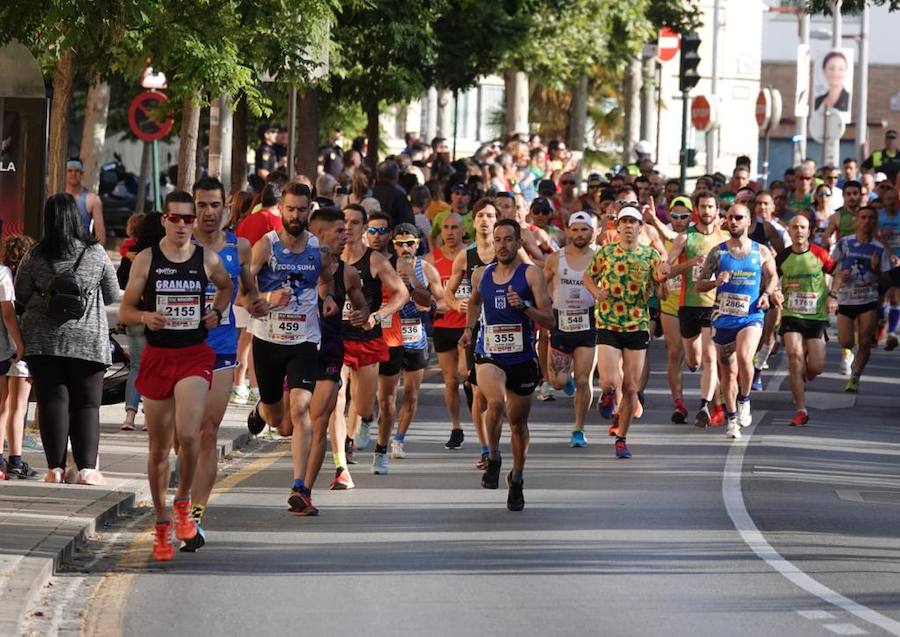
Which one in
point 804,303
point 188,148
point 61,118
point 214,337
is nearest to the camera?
point 214,337

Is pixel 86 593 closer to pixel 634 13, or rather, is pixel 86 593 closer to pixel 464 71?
pixel 464 71

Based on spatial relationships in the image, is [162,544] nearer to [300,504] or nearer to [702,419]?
[300,504]

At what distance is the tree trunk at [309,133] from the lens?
92.8 ft

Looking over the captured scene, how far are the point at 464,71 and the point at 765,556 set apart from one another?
2223 cm

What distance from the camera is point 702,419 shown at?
19.2m

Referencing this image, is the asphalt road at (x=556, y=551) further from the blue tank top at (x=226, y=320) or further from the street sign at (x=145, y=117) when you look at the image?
the street sign at (x=145, y=117)

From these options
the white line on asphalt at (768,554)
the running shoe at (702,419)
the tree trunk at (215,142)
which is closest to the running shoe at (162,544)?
the white line on asphalt at (768,554)

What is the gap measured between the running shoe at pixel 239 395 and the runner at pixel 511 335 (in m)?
5.65

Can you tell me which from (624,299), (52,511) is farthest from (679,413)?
(52,511)

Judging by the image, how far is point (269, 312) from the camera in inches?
519

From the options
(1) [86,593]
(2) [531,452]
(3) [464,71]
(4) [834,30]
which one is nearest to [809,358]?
(2) [531,452]

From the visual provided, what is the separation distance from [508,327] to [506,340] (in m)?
0.08

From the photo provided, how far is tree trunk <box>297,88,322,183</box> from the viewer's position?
28.3 meters

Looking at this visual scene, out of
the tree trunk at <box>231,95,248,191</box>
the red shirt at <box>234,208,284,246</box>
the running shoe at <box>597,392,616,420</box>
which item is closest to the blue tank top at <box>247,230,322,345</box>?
the red shirt at <box>234,208,284,246</box>
